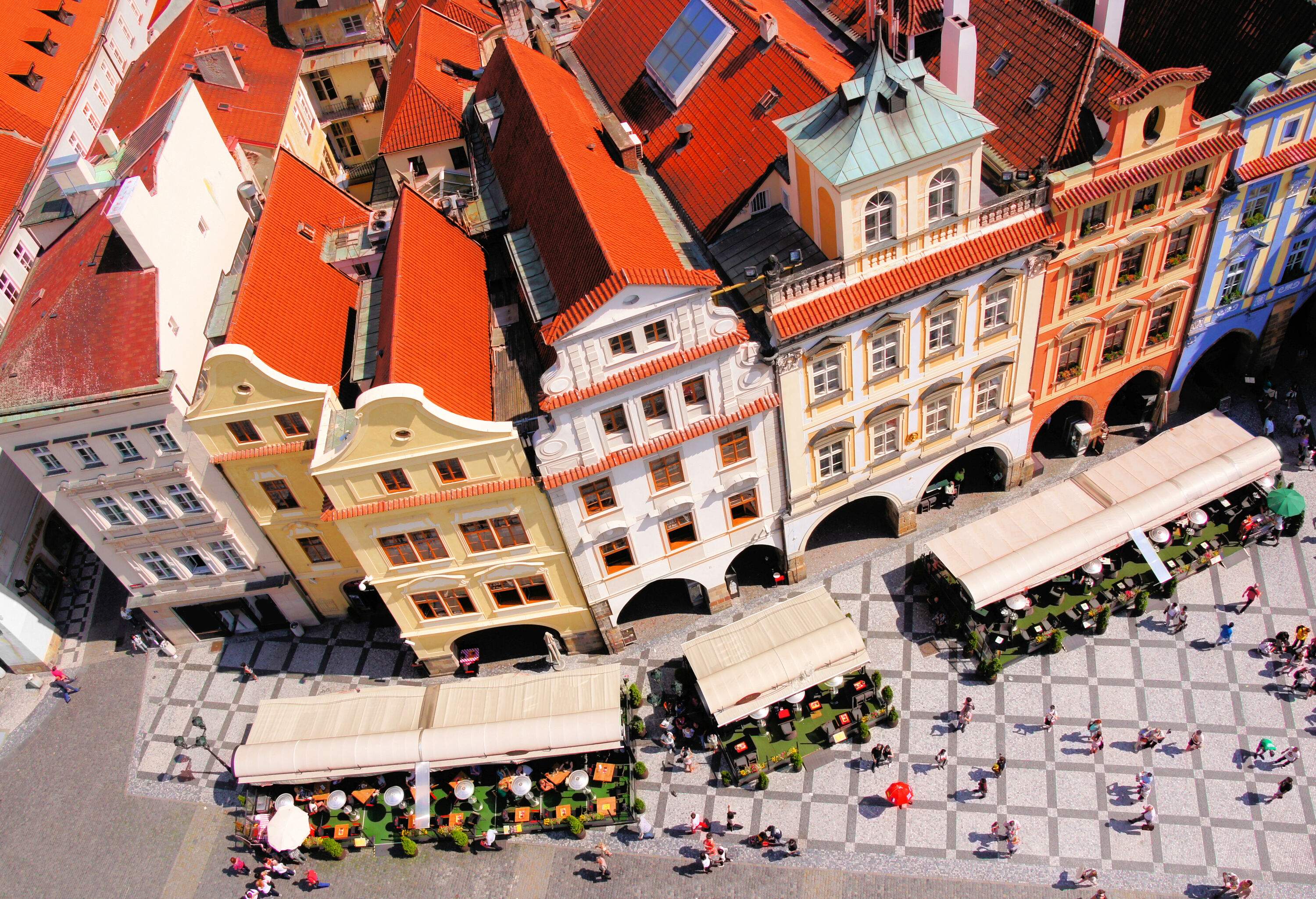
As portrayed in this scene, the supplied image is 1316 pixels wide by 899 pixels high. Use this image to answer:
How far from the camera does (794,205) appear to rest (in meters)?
43.8

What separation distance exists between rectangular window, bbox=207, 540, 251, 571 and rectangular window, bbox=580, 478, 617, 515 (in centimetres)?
1835

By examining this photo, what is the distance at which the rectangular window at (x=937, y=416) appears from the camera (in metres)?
46.9

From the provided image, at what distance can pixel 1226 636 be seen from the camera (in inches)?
1780

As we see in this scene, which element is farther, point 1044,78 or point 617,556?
point 617,556

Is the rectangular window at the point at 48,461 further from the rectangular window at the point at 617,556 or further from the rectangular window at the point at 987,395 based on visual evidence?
the rectangular window at the point at 987,395

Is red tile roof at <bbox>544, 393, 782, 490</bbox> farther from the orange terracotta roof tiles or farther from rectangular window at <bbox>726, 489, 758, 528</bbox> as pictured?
the orange terracotta roof tiles

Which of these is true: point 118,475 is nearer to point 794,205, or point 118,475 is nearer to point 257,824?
point 257,824

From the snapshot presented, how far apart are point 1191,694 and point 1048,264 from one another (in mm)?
19647

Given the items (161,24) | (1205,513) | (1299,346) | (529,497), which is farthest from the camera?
(161,24)

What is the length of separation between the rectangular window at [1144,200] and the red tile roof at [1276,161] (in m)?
3.87

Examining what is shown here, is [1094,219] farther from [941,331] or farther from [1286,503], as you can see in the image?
[1286,503]

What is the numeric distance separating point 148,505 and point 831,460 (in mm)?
31491

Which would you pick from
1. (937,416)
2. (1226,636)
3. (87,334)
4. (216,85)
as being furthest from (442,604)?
(216,85)

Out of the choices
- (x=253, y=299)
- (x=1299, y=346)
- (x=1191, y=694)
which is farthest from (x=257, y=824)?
(x=1299, y=346)
